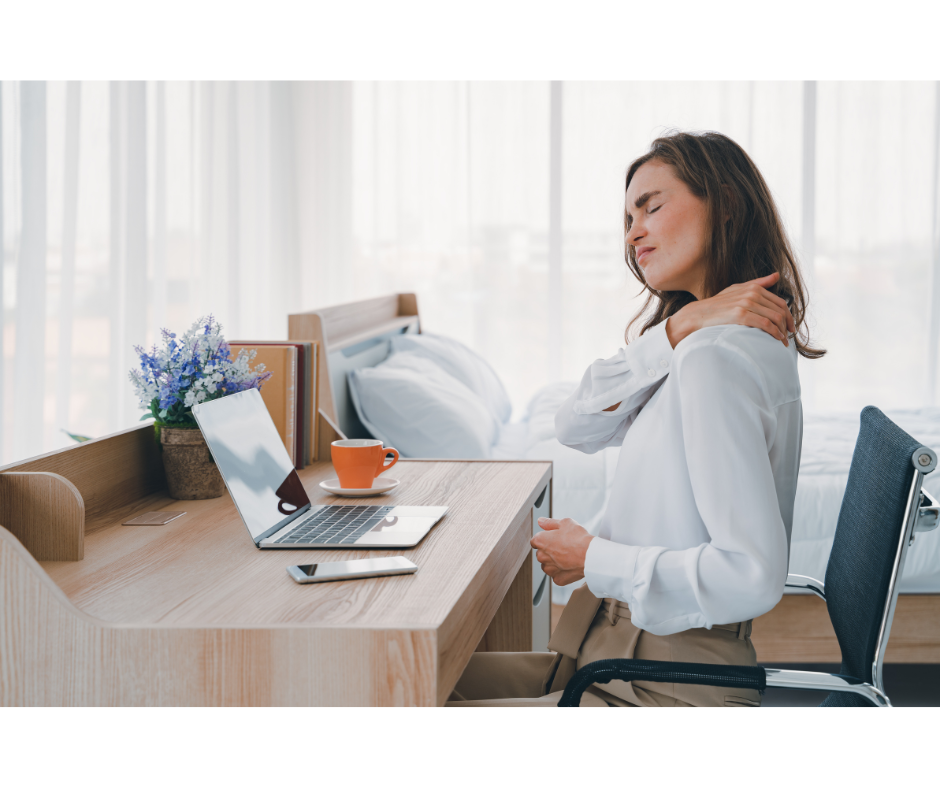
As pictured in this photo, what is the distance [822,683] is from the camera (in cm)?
94

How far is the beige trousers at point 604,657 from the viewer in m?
0.97

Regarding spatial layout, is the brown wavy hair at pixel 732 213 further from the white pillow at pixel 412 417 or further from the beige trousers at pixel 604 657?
the white pillow at pixel 412 417

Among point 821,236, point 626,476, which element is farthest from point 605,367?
point 821,236

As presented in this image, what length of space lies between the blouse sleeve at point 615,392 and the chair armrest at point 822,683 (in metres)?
0.38

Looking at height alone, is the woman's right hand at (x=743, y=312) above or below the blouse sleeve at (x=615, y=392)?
above

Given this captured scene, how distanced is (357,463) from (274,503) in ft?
→ 0.69

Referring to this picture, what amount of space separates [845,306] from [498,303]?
1.81m

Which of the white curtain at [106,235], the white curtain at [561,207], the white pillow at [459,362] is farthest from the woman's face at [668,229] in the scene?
the white curtain at [561,207]

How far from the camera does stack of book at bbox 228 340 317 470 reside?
1.52 m

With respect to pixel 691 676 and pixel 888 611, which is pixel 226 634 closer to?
pixel 691 676

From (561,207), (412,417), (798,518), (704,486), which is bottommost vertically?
(798,518)

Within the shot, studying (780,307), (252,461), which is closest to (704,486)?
(780,307)

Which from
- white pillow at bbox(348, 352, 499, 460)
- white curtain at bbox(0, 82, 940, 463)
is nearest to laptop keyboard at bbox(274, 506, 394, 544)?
white pillow at bbox(348, 352, 499, 460)

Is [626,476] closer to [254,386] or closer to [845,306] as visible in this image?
[254,386]
